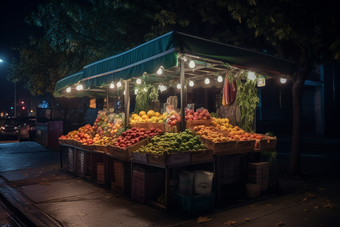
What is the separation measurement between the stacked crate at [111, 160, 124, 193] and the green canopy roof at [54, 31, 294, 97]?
218cm

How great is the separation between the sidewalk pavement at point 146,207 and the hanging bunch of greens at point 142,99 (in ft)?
9.83

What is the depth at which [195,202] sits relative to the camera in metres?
5.08

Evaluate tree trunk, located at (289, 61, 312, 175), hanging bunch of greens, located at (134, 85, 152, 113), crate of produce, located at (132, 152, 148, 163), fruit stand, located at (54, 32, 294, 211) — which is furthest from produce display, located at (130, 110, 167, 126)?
tree trunk, located at (289, 61, 312, 175)

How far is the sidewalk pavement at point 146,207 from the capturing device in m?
4.70

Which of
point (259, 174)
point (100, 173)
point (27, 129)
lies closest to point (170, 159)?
point (259, 174)

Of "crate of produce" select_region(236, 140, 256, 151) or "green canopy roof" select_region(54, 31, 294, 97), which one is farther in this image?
"crate of produce" select_region(236, 140, 256, 151)

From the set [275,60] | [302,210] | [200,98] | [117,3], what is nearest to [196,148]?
[302,210]

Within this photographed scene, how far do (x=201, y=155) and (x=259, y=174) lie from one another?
71.9 inches

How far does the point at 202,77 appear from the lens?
8.98 meters

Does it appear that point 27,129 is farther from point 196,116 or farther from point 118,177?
point 196,116

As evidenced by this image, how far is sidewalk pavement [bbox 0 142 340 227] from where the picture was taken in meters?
4.70

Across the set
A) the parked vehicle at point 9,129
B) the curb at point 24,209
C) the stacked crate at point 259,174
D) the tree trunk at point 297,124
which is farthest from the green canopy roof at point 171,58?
the parked vehicle at point 9,129

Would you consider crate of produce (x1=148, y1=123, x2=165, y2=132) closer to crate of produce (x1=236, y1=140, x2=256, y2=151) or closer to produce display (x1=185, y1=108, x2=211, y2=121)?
produce display (x1=185, y1=108, x2=211, y2=121)

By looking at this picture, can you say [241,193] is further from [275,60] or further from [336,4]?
[336,4]
